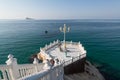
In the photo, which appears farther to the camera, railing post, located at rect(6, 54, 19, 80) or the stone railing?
railing post, located at rect(6, 54, 19, 80)

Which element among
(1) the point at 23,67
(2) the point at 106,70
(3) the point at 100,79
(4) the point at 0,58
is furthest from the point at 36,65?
(4) the point at 0,58

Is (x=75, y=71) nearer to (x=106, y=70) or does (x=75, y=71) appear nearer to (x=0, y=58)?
(x=106, y=70)

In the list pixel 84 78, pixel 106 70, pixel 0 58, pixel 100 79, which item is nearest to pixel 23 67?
pixel 84 78

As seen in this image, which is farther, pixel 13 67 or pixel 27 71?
pixel 27 71

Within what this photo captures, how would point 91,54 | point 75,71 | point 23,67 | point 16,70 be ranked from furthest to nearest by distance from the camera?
point 91,54 < point 75,71 < point 23,67 < point 16,70

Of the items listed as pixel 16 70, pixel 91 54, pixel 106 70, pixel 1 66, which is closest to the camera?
pixel 1 66

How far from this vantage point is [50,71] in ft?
24.8

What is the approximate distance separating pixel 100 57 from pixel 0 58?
24329mm

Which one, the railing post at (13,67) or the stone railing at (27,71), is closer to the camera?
the stone railing at (27,71)

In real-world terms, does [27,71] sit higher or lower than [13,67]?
lower

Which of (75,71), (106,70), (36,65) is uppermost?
(36,65)

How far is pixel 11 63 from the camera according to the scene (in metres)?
7.65

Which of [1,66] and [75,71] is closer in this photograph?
[1,66]

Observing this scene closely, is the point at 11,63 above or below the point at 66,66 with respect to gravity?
above
